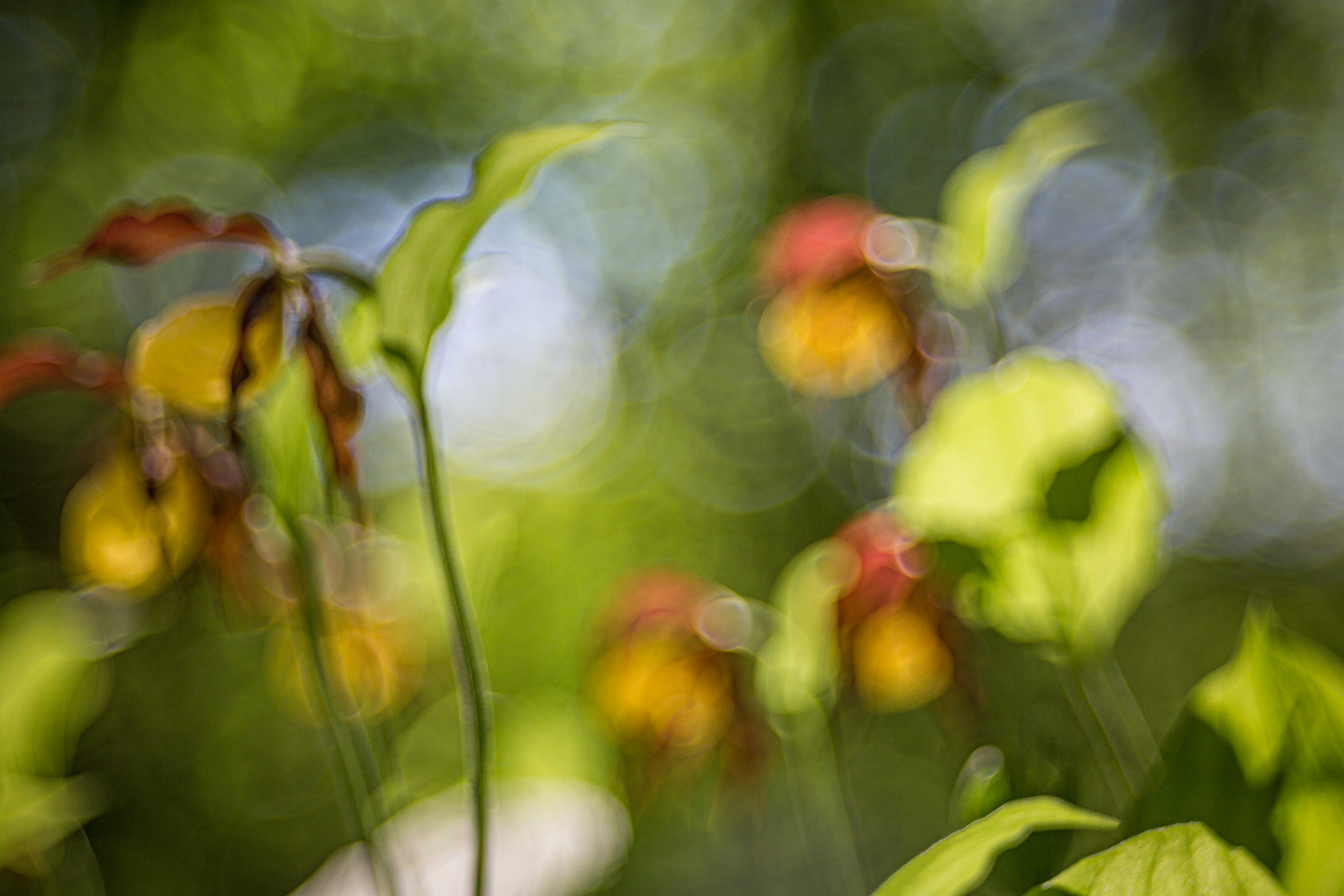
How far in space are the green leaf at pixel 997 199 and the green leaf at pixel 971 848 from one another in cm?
24

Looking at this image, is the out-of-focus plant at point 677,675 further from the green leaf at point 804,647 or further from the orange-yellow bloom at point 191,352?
the orange-yellow bloom at point 191,352

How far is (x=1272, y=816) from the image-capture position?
267mm

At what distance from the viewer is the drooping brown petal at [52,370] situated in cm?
32

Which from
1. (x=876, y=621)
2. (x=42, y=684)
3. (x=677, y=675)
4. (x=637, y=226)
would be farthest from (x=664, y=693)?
(x=637, y=226)

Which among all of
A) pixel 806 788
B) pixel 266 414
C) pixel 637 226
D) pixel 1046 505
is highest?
pixel 266 414

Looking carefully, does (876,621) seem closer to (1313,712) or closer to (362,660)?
(1313,712)

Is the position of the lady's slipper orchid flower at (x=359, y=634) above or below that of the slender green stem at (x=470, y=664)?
below

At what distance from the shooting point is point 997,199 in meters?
0.38

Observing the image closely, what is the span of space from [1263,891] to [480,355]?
11.3 feet

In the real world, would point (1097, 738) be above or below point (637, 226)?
above

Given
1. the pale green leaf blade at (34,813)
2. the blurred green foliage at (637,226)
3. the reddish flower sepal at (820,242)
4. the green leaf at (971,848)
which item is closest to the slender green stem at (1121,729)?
the green leaf at (971,848)

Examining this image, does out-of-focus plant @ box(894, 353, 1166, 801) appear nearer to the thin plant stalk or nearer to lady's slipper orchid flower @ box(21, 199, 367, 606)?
the thin plant stalk

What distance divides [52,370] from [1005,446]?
1.23 feet

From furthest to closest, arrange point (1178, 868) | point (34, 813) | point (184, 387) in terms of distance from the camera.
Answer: point (34, 813) → point (184, 387) → point (1178, 868)
